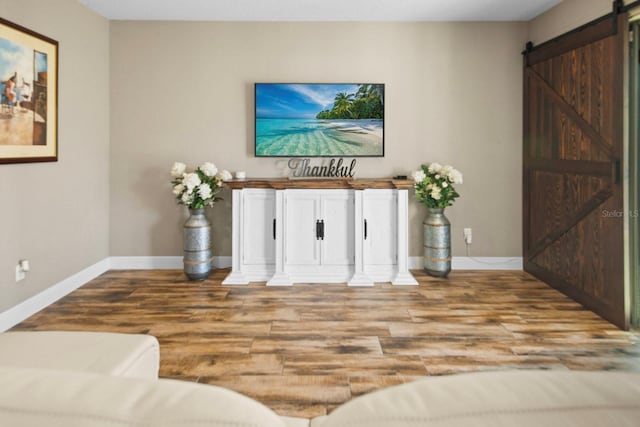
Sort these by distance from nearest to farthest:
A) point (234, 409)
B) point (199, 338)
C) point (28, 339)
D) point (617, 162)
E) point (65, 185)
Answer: point (234, 409), point (28, 339), point (199, 338), point (617, 162), point (65, 185)

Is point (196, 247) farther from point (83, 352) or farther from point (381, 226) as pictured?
point (83, 352)

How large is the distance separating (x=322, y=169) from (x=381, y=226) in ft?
3.00

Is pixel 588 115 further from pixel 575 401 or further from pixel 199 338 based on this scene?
pixel 575 401

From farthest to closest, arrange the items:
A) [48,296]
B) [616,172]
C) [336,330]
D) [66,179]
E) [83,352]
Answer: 1. [66,179]
2. [48,296]
3. [616,172]
4. [336,330]
5. [83,352]

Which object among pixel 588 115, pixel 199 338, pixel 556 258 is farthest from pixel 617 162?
pixel 199 338

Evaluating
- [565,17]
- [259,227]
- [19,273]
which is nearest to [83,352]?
[19,273]

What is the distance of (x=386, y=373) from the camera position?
272 centimetres

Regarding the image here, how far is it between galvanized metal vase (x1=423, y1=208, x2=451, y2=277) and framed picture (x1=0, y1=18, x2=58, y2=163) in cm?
350

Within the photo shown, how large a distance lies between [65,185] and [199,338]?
79.9 inches

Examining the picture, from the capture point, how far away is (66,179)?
4.26 meters

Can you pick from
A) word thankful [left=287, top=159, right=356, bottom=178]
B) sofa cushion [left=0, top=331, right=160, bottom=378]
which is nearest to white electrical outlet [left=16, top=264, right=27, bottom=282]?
sofa cushion [left=0, top=331, right=160, bottom=378]

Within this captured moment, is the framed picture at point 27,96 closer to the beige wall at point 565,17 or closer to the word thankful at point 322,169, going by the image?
the word thankful at point 322,169

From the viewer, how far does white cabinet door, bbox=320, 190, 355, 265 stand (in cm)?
477

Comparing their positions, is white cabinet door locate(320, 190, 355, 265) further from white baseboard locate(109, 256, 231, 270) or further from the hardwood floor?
white baseboard locate(109, 256, 231, 270)
